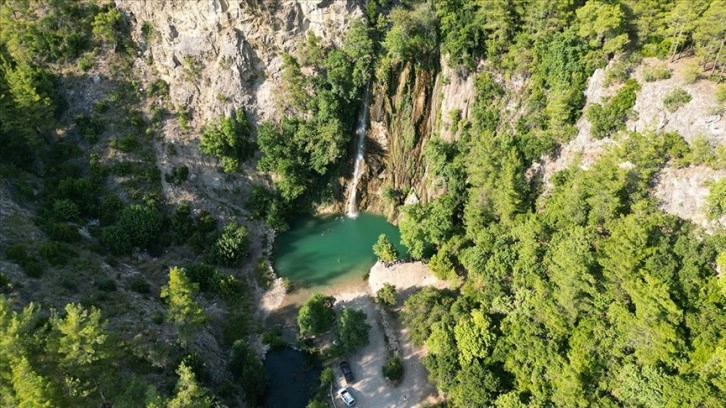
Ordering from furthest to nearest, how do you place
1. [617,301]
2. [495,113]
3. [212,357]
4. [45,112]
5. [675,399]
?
[45,112], [495,113], [212,357], [617,301], [675,399]

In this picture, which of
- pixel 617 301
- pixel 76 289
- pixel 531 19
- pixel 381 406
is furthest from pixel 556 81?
pixel 76 289

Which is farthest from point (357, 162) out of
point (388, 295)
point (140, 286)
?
point (140, 286)

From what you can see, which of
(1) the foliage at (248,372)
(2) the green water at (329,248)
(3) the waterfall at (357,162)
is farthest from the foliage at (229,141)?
(1) the foliage at (248,372)

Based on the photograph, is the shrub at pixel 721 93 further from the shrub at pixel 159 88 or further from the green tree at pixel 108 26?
the green tree at pixel 108 26

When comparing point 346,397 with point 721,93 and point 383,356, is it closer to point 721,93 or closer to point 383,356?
point 383,356

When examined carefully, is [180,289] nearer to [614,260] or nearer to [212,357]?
[212,357]

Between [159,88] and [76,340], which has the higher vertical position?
[159,88]

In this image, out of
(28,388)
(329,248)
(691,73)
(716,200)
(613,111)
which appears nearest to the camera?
(28,388)
